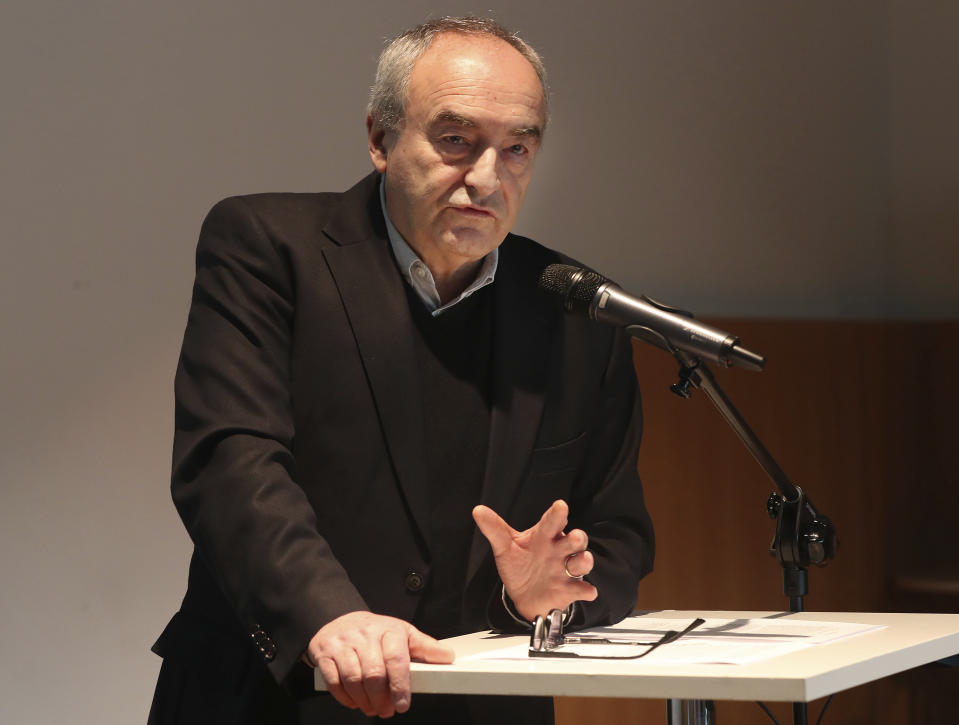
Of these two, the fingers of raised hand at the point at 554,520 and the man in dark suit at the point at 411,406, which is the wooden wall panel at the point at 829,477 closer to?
the man in dark suit at the point at 411,406

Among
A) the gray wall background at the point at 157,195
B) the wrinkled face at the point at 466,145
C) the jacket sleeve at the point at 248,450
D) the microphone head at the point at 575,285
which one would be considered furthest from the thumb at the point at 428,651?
the gray wall background at the point at 157,195

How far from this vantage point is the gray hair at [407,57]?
2033 mm

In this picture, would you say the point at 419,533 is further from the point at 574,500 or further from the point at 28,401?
the point at 28,401

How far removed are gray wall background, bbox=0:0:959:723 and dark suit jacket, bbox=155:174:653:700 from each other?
146cm

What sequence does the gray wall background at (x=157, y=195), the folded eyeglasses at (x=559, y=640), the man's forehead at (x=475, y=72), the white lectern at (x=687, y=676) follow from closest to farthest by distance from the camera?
the white lectern at (x=687, y=676)
the folded eyeglasses at (x=559, y=640)
the man's forehead at (x=475, y=72)
the gray wall background at (x=157, y=195)

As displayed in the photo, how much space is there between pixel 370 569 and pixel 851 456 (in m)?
3.22

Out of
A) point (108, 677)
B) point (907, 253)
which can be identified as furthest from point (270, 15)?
point (907, 253)

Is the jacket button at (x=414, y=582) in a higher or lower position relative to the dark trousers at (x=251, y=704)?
higher

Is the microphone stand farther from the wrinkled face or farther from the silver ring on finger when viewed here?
the wrinkled face

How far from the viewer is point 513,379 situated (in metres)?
1.98

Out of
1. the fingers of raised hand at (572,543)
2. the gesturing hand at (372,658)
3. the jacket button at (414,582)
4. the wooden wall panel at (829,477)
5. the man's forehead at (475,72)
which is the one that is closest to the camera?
the gesturing hand at (372,658)

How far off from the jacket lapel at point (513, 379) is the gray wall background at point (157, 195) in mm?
1533

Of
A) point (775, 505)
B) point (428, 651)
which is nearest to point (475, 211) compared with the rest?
point (775, 505)

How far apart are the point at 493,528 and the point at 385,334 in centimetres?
38
